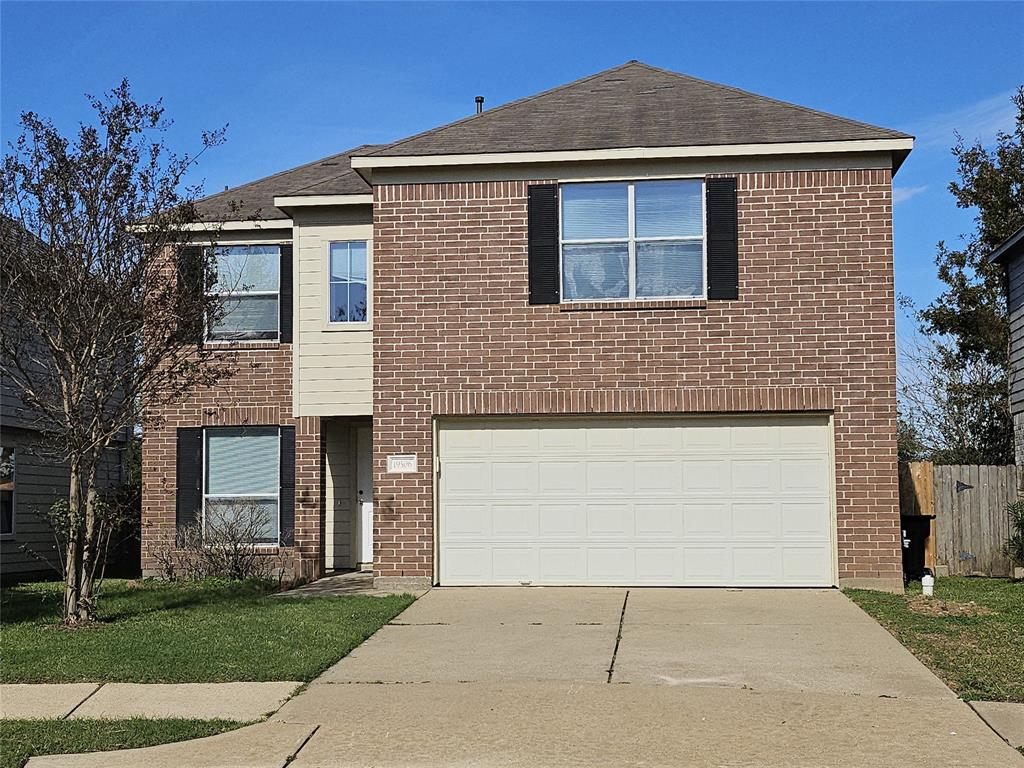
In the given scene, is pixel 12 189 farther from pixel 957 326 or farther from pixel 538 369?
pixel 957 326

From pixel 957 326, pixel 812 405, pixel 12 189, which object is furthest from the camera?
pixel 957 326

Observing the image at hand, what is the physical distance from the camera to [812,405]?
47.1ft

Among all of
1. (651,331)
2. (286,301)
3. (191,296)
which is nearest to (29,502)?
(286,301)

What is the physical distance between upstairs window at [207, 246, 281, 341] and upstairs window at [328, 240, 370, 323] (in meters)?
0.95

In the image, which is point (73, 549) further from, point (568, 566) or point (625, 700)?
point (625, 700)

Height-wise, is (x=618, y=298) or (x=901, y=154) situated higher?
(x=901, y=154)

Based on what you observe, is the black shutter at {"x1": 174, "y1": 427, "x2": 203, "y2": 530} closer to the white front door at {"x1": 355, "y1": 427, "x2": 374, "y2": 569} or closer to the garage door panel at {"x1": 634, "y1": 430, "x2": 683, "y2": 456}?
the white front door at {"x1": 355, "y1": 427, "x2": 374, "y2": 569}

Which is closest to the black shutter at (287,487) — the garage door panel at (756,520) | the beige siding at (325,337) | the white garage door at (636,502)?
the beige siding at (325,337)

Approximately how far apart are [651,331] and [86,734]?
8.73 metres

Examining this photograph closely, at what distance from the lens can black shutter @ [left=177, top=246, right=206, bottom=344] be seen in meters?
12.2

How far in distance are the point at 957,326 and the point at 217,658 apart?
20753mm

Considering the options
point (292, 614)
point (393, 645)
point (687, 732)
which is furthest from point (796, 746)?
point (292, 614)

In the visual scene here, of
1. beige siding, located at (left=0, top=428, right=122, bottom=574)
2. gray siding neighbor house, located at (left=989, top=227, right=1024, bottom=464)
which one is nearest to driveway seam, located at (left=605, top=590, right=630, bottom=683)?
gray siding neighbor house, located at (left=989, top=227, right=1024, bottom=464)

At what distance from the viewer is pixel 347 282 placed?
17094 mm
